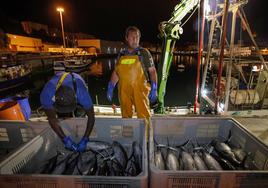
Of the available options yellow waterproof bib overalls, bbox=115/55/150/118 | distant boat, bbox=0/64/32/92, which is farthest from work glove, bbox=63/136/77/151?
distant boat, bbox=0/64/32/92

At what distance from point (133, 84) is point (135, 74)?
202 mm

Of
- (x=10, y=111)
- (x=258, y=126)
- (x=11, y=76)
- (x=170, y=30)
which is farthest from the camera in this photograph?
(x=11, y=76)

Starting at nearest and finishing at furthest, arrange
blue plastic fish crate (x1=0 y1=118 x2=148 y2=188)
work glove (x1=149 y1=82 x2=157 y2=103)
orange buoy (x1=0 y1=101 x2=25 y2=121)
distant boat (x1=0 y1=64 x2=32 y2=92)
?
blue plastic fish crate (x1=0 y1=118 x2=148 y2=188) → work glove (x1=149 y1=82 x2=157 y2=103) → orange buoy (x1=0 y1=101 x2=25 y2=121) → distant boat (x1=0 y1=64 x2=32 y2=92)

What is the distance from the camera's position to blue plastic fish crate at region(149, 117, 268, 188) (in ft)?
4.71

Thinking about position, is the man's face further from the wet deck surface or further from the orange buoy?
the wet deck surface

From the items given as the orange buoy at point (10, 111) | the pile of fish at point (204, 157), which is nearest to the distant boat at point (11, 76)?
the orange buoy at point (10, 111)

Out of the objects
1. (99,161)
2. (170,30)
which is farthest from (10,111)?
(170,30)

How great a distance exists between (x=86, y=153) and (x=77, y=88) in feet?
3.13

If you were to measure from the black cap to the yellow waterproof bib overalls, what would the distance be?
1.20 meters

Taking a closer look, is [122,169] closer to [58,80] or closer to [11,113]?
[58,80]

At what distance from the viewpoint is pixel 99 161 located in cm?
238

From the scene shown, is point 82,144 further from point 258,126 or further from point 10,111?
point 258,126

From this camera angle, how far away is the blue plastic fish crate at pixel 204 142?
4.71 feet

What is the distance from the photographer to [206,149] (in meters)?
2.52
